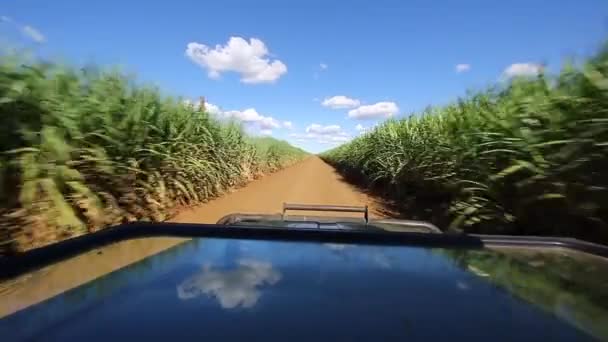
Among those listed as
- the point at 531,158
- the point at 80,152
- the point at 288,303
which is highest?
the point at 531,158

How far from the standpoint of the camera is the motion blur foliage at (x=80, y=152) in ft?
11.4

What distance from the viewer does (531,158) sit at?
420cm

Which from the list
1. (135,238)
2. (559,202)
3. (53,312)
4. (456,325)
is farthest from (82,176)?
(559,202)

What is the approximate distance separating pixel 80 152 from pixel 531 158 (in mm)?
4858

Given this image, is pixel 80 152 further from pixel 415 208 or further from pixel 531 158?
pixel 415 208

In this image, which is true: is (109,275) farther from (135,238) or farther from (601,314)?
(601,314)

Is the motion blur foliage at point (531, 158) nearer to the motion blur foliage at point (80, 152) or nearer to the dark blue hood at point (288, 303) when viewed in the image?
the dark blue hood at point (288, 303)

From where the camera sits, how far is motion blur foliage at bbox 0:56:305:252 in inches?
137

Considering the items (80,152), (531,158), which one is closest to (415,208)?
(531,158)

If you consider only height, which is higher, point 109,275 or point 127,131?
point 127,131

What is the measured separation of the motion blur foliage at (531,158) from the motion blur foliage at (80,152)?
451cm

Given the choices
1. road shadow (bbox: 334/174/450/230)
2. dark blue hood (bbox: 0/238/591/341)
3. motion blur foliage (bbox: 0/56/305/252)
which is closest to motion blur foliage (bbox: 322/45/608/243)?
road shadow (bbox: 334/174/450/230)

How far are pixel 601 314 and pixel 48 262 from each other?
1821mm

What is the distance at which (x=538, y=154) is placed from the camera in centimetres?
400
